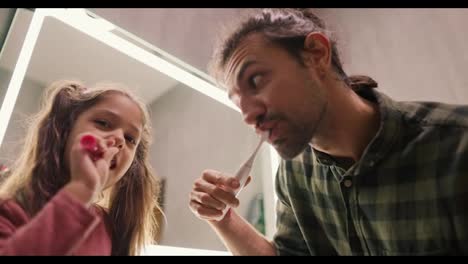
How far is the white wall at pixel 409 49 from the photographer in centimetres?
69

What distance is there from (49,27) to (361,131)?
0.56 meters

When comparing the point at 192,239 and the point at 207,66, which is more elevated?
the point at 207,66

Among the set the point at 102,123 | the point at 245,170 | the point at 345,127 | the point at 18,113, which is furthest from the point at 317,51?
the point at 18,113

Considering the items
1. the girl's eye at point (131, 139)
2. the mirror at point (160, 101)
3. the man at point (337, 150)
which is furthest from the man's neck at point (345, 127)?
the girl's eye at point (131, 139)

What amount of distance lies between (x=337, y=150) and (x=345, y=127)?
4cm

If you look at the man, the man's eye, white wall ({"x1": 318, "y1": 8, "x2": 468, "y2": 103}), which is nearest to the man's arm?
the man

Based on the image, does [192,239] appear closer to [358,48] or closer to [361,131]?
[361,131]

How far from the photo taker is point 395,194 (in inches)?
18.6

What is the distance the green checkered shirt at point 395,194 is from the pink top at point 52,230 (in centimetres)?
34

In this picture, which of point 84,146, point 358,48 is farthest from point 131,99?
point 358,48

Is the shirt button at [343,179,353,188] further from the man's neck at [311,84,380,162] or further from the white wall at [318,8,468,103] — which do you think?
the white wall at [318,8,468,103]
